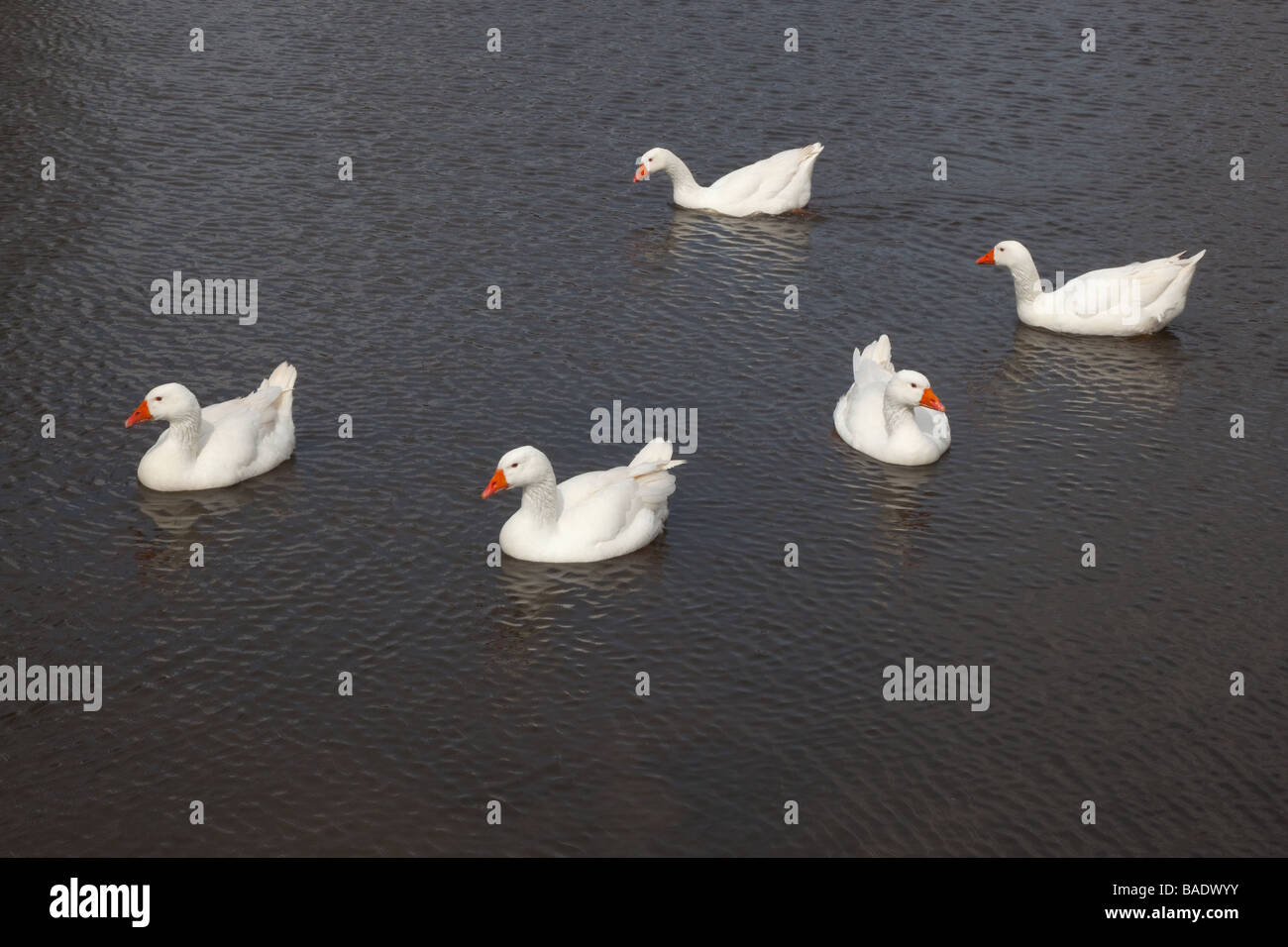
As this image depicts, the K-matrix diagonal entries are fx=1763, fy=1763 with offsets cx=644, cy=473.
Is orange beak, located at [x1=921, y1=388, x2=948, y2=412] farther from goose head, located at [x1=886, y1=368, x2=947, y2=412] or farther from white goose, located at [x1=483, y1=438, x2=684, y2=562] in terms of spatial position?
white goose, located at [x1=483, y1=438, x2=684, y2=562]

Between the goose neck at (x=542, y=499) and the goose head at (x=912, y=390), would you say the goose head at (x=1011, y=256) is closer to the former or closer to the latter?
the goose head at (x=912, y=390)

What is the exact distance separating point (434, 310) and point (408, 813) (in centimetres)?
1296

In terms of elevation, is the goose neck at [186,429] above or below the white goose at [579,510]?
above

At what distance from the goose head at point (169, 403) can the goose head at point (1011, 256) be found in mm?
13411

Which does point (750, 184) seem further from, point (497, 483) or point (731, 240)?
point (497, 483)

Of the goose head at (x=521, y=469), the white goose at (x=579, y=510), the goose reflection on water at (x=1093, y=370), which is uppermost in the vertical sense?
the goose reflection on water at (x=1093, y=370)

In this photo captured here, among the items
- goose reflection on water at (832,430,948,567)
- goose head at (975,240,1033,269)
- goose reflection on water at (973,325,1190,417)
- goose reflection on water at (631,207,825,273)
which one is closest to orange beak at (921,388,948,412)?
goose reflection on water at (832,430,948,567)

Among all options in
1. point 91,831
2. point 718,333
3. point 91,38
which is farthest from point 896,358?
point 91,38

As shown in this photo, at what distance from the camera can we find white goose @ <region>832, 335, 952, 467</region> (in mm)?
24891

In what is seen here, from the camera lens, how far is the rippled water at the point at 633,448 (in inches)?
733

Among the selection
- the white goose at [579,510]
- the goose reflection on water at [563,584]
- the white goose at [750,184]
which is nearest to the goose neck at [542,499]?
Answer: the white goose at [579,510]

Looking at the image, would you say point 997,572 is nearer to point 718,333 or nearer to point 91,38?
point 718,333

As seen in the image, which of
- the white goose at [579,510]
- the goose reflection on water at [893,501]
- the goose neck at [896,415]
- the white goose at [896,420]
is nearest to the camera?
the white goose at [579,510]

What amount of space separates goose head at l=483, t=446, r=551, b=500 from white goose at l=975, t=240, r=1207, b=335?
10.9m
